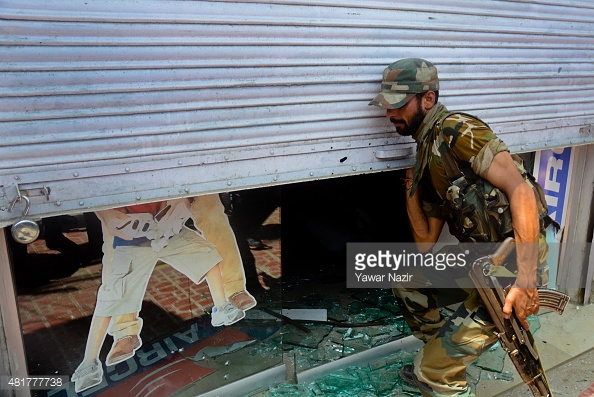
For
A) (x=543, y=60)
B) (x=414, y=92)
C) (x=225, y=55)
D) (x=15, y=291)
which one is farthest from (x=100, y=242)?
(x=543, y=60)

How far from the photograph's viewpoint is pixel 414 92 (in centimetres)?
224

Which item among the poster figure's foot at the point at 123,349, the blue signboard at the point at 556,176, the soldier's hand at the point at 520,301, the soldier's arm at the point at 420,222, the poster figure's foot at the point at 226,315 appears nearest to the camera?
the soldier's hand at the point at 520,301

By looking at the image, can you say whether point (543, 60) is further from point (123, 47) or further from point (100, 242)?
point (100, 242)

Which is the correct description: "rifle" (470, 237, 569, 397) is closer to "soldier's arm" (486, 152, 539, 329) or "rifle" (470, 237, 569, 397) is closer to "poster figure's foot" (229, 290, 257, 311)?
"soldier's arm" (486, 152, 539, 329)

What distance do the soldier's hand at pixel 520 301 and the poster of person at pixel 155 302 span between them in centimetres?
124

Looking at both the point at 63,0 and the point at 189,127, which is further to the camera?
the point at 189,127

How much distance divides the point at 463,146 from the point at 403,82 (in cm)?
42

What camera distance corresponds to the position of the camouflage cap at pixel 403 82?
7.33 ft

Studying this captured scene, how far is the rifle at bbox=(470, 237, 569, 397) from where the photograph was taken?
2.19m

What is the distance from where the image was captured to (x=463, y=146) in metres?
2.17

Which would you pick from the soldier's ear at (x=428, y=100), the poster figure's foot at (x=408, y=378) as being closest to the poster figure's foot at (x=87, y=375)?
the poster figure's foot at (x=408, y=378)

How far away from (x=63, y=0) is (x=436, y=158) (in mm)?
1739

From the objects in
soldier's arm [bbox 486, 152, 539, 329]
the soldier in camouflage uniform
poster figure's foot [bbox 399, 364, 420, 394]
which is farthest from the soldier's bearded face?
poster figure's foot [bbox 399, 364, 420, 394]

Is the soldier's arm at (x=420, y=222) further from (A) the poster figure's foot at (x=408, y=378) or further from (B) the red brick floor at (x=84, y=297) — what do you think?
(B) the red brick floor at (x=84, y=297)
